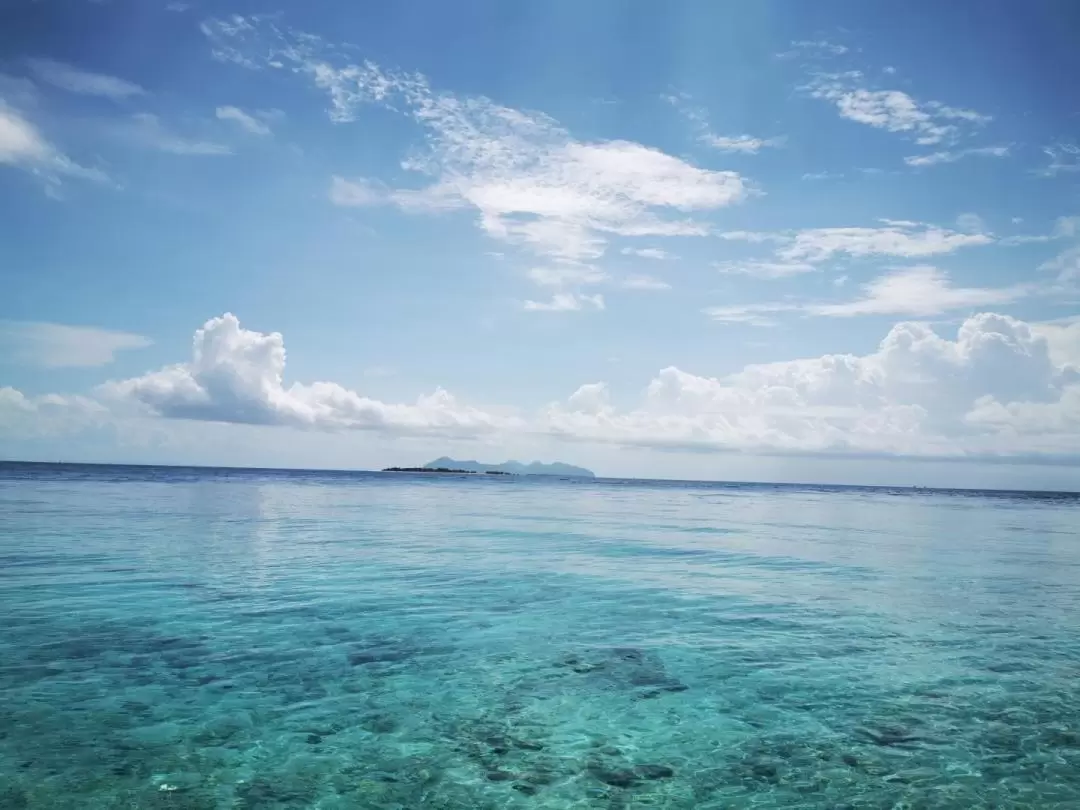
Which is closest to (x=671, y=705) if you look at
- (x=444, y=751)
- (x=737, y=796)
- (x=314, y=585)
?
(x=737, y=796)

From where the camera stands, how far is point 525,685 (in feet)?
43.8

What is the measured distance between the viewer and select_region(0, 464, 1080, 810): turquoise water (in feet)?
30.8

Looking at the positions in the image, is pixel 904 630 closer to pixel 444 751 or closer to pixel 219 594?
pixel 444 751

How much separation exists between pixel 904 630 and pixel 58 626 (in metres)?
22.5

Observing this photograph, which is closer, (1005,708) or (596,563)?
(1005,708)

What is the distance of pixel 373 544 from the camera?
36438 mm

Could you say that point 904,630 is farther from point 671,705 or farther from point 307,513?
point 307,513

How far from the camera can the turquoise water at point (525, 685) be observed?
9383 mm

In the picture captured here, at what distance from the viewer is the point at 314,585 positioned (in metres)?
23.4

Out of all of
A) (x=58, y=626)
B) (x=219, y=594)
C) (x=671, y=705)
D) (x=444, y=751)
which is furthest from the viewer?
(x=219, y=594)

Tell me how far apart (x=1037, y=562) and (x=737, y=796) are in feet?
113

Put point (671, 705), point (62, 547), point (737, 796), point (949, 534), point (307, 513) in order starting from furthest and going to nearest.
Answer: point (307, 513) → point (949, 534) → point (62, 547) → point (671, 705) → point (737, 796)

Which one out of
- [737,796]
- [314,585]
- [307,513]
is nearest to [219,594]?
[314,585]

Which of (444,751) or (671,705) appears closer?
(444,751)
